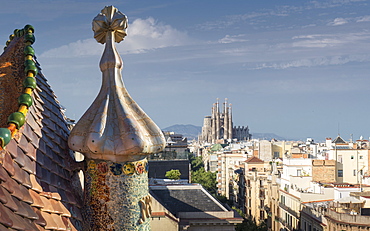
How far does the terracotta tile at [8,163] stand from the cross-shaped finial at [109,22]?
2.28 m

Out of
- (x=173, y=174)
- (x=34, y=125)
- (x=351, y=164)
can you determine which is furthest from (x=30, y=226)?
(x=351, y=164)

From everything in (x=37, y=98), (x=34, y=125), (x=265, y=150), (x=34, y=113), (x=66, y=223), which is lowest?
(x=265, y=150)

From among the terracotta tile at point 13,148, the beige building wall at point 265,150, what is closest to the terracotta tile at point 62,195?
the terracotta tile at point 13,148

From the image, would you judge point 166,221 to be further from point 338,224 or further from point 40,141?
point 338,224

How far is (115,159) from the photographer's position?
583 centimetres

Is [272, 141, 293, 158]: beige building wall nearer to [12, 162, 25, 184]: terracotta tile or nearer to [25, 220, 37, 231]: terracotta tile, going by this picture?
[12, 162, 25, 184]: terracotta tile

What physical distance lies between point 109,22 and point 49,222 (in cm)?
262

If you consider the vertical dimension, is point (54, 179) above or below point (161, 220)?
above

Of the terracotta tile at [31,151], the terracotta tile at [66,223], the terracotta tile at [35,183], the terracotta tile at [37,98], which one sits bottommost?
the terracotta tile at [66,223]

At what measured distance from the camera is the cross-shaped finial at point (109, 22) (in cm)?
643

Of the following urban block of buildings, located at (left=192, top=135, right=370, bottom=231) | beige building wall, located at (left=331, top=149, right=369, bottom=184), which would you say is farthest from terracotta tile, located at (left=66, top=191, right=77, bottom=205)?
beige building wall, located at (left=331, top=149, right=369, bottom=184)

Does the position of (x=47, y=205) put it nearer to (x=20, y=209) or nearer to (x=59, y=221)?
(x=59, y=221)

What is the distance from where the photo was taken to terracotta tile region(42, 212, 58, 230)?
4945mm

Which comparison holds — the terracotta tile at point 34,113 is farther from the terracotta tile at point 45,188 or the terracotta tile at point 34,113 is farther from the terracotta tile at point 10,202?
the terracotta tile at point 10,202
